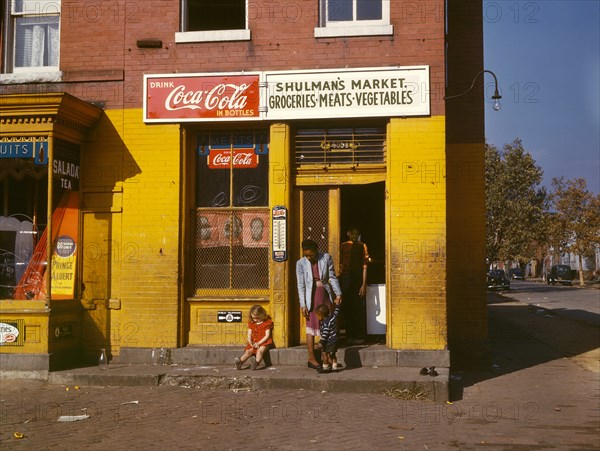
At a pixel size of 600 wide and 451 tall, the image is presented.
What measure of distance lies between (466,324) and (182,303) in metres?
4.82

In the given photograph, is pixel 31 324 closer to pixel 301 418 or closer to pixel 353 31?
pixel 301 418

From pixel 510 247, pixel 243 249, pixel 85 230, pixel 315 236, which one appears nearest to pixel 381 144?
pixel 315 236

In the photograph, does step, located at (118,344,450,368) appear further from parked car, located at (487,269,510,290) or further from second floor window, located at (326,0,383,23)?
parked car, located at (487,269,510,290)

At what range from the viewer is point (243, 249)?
34.8 ft

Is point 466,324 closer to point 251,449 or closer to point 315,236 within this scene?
point 315,236

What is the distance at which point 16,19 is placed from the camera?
11273 mm

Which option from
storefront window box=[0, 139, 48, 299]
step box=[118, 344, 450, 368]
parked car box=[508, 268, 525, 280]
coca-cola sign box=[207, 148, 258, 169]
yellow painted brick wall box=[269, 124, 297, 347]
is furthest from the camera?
parked car box=[508, 268, 525, 280]

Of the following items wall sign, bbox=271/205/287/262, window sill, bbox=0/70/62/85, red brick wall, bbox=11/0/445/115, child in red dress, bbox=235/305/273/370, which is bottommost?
child in red dress, bbox=235/305/273/370

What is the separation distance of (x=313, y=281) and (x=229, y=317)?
1.54 meters

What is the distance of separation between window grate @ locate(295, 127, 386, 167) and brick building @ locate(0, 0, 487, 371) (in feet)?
0.07

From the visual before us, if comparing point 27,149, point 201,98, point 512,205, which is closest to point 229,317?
point 201,98

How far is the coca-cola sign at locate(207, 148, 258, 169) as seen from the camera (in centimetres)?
1061

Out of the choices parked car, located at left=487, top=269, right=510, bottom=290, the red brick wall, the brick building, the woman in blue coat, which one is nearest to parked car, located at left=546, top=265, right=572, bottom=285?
parked car, located at left=487, top=269, right=510, bottom=290

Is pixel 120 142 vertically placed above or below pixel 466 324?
above
